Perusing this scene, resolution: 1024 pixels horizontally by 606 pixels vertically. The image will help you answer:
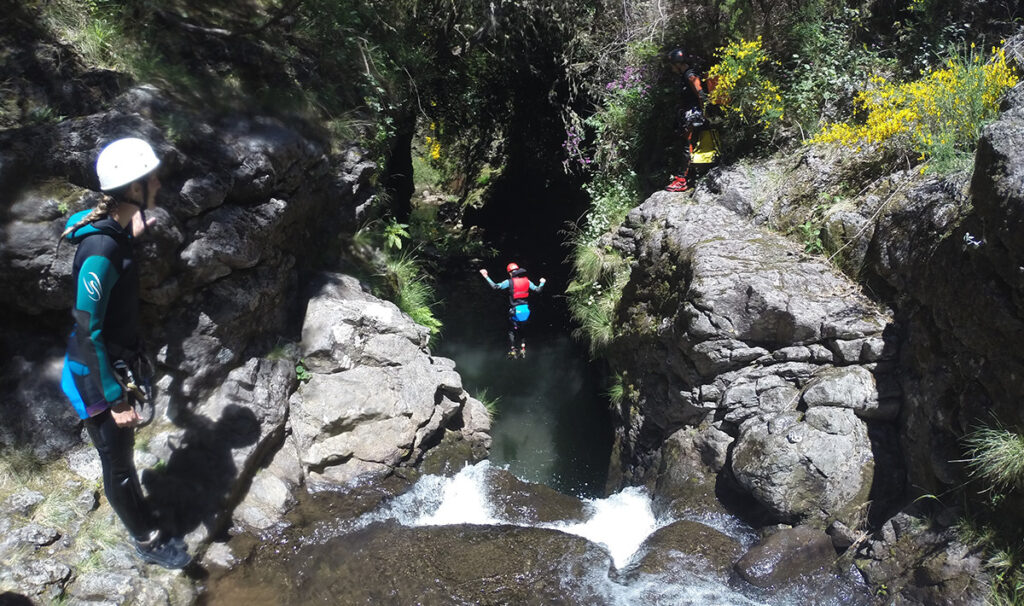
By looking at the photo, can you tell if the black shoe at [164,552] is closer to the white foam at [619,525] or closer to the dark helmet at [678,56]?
the white foam at [619,525]

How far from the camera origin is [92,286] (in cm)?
299

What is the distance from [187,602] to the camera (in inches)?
145

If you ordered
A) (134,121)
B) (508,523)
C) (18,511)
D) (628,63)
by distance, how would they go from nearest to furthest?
(18,511) → (134,121) → (508,523) → (628,63)

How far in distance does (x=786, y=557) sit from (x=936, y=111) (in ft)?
12.7

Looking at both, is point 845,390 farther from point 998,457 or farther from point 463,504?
point 463,504

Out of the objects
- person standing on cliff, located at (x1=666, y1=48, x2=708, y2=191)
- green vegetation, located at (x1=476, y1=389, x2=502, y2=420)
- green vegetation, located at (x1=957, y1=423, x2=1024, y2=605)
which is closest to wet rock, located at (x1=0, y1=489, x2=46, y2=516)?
green vegetation, located at (x1=476, y1=389, x2=502, y2=420)

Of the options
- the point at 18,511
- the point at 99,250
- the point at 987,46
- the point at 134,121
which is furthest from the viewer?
the point at 987,46

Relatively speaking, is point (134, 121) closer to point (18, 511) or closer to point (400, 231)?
point (18, 511)

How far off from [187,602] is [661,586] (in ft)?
9.38

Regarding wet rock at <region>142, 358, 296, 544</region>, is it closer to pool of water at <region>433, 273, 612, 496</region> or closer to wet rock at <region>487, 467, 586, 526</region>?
wet rock at <region>487, 467, 586, 526</region>

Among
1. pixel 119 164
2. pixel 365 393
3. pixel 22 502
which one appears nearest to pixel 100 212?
pixel 119 164

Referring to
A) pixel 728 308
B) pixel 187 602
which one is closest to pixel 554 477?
pixel 728 308

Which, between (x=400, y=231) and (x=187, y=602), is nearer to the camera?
(x=187, y=602)

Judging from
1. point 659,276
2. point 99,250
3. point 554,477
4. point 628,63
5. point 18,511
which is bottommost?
point 554,477
